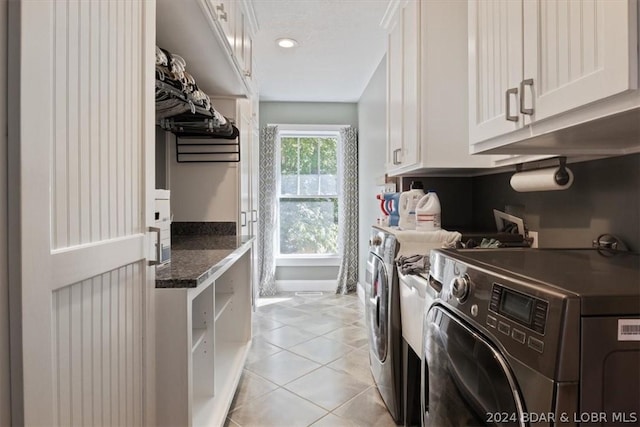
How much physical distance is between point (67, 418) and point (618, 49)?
128cm

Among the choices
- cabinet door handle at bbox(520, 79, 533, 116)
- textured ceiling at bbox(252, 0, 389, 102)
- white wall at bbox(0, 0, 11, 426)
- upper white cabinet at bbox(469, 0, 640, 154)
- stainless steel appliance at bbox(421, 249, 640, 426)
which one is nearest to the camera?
white wall at bbox(0, 0, 11, 426)

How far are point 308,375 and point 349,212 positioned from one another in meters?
2.42

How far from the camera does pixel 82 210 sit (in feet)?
2.22

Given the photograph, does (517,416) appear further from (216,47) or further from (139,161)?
(216,47)

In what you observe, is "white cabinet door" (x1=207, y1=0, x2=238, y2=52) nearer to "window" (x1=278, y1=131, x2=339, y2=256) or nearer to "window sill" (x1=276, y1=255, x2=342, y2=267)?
"window" (x1=278, y1=131, x2=339, y2=256)

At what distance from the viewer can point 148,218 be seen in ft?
3.13

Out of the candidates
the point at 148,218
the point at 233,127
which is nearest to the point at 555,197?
the point at 148,218

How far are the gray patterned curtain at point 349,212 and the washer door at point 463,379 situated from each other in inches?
126

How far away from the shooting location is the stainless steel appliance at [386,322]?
171 cm

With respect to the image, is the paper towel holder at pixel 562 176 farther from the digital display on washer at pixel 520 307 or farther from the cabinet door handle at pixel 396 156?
the cabinet door handle at pixel 396 156

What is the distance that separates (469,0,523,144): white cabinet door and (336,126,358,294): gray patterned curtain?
302 cm

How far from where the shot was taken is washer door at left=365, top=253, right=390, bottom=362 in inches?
71.6

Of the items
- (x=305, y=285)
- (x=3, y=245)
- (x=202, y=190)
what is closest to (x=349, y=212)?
(x=305, y=285)

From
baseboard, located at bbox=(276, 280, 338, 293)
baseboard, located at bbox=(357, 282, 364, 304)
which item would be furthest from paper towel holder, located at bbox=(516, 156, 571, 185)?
baseboard, located at bbox=(276, 280, 338, 293)
